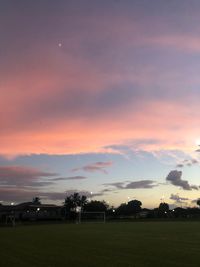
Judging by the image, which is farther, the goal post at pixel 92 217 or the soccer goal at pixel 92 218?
the goal post at pixel 92 217

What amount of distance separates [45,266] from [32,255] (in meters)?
5.27

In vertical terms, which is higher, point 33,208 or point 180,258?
point 33,208

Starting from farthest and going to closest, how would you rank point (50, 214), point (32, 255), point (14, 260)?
point (50, 214) < point (32, 255) < point (14, 260)

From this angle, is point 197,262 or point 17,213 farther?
point 17,213

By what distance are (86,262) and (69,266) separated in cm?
167

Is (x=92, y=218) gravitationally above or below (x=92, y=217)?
below

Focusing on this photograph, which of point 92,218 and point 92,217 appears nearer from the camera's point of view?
point 92,218

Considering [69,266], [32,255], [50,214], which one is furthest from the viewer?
[50,214]

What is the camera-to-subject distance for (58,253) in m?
25.4

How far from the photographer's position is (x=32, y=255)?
24.5 meters

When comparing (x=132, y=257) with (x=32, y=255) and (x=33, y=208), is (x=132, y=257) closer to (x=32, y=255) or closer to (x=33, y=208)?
(x=32, y=255)

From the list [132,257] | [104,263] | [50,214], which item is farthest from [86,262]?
[50,214]

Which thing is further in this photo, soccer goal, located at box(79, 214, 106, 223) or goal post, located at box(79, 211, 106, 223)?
goal post, located at box(79, 211, 106, 223)

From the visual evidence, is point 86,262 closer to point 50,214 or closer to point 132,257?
point 132,257
